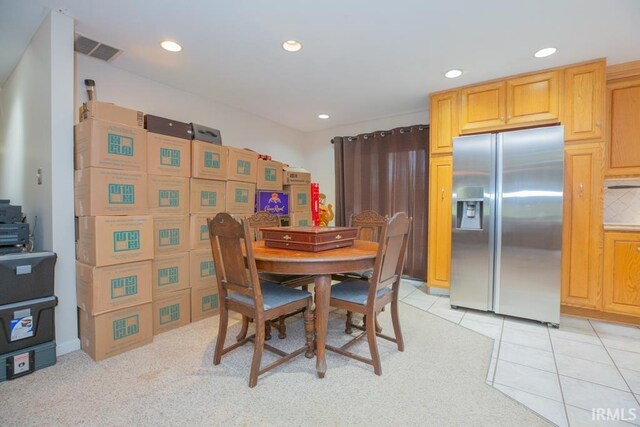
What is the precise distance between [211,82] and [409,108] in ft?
8.21

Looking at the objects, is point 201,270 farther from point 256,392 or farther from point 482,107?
point 482,107

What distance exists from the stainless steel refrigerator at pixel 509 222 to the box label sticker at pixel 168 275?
2.66m

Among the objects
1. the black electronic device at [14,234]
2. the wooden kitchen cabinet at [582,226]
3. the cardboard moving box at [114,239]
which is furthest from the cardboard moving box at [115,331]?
the wooden kitchen cabinet at [582,226]

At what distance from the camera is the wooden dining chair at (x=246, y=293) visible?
5.48 ft

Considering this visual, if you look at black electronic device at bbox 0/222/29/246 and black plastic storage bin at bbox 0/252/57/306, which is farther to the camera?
black electronic device at bbox 0/222/29/246

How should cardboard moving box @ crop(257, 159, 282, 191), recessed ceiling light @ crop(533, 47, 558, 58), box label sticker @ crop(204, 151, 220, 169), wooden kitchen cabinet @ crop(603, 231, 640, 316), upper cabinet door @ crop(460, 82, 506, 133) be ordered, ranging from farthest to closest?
cardboard moving box @ crop(257, 159, 282, 191) < upper cabinet door @ crop(460, 82, 506, 133) < box label sticker @ crop(204, 151, 220, 169) < wooden kitchen cabinet @ crop(603, 231, 640, 316) < recessed ceiling light @ crop(533, 47, 558, 58)

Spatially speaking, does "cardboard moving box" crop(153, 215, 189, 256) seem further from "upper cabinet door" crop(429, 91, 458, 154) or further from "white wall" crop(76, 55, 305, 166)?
"upper cabinet door" crop(429, 91, 458, 154)

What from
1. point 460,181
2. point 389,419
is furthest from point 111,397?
point 460,181

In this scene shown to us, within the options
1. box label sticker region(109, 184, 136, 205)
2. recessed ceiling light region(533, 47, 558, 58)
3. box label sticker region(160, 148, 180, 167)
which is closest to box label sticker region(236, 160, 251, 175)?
box label sticker region(160, 148, 180, 167)

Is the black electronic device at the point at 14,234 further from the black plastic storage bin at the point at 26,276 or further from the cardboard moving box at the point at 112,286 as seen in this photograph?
the cardboard moving box at the point at 112,286

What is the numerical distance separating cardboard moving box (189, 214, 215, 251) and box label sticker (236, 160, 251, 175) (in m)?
0.60

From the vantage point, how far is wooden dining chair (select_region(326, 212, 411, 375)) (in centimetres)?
176

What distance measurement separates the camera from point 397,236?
1.89 m

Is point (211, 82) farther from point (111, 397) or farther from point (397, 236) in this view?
point (111, 397)
